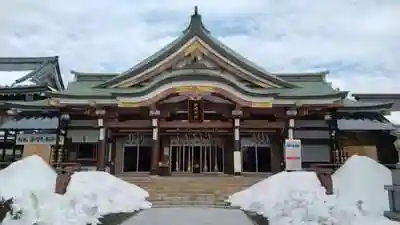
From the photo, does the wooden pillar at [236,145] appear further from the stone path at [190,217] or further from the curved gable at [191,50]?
the stone path at [190,217]

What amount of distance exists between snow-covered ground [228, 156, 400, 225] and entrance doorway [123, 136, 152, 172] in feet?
30.6

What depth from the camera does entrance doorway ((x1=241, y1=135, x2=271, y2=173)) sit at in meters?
21.3

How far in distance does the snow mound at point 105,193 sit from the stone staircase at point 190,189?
0.91 m

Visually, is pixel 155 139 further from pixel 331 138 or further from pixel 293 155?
pixel 331 138

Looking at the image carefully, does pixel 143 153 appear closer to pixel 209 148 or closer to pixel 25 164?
pixel 209 148

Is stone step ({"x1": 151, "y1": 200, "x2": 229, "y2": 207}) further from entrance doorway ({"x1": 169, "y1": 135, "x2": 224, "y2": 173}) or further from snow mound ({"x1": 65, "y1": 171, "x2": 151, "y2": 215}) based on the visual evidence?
entrance doorway ({"x1": 169, "y1": 135, "x2": 224, "y2": 173})

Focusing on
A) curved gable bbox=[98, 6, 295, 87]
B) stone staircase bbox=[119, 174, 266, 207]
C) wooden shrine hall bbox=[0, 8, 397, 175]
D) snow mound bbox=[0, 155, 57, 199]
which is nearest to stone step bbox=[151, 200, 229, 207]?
stone staircase bbox=[119, 174, 266, 207]

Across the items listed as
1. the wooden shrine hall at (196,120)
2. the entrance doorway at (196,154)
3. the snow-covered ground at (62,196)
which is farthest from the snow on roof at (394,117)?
the snow-covered ground at (62,196)

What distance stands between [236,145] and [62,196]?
11460 mm

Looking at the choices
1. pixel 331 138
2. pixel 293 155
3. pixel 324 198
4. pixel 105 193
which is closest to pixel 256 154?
pixel 331 138

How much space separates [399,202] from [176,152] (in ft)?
44.3

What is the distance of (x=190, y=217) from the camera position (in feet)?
33.6

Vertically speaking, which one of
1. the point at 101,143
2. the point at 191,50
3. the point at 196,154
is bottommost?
the point at 196,154

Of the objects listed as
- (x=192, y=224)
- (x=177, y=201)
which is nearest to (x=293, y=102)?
(x=177, y=201)
